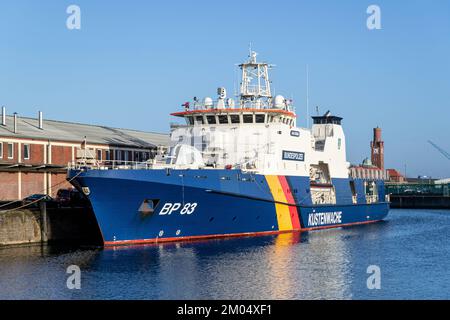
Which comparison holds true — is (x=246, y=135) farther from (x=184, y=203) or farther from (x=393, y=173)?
(x=393, y=173)

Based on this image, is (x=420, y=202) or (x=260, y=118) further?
(x=420, y=202)

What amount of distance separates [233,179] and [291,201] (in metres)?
5.89

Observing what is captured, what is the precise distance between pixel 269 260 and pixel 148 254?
17.3 feet

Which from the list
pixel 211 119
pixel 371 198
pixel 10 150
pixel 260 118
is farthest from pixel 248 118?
pixel 371 198

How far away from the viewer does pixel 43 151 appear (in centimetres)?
4253

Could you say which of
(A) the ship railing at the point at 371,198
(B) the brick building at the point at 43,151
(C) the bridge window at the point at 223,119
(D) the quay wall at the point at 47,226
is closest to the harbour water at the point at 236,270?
(D) the quay wall at the point at 47,226

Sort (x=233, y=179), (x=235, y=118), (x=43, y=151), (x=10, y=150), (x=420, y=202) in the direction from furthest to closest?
(x=420, y=202), (x=43, y=151), (x=10, y=150), (x=235, y=118), (x=233, y=179)

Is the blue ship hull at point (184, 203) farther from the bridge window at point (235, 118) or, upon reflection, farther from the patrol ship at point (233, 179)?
the bridge window at point (235, 118)

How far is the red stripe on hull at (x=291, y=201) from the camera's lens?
3931cm

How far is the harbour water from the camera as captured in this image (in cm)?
2392

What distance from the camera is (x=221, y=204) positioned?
3506cm
